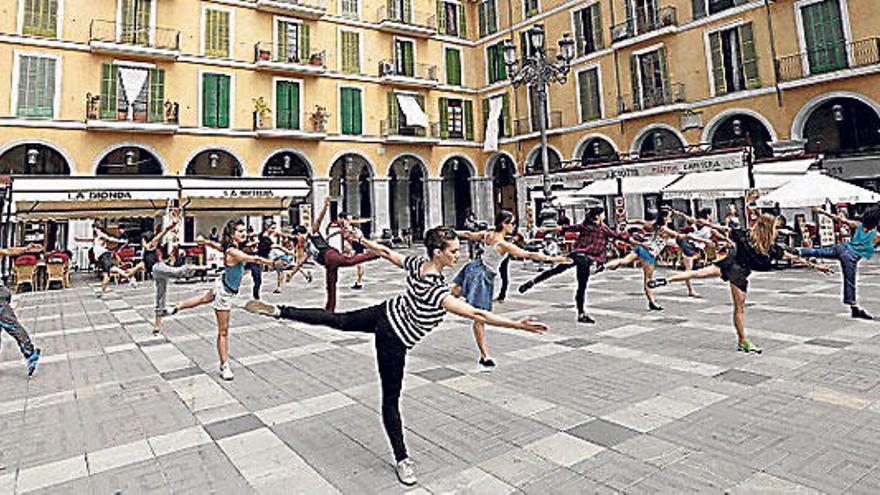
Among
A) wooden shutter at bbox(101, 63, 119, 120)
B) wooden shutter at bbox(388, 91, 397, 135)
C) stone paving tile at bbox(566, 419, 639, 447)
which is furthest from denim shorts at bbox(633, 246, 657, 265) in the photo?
wooden shutter at bbox(101, 63, 119, 120)

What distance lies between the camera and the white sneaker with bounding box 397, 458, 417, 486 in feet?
10.1

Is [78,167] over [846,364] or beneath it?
over

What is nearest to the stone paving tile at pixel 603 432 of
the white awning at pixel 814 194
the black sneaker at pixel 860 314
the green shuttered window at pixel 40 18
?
the black sneaker at pixel 860 314

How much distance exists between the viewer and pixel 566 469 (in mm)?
3201

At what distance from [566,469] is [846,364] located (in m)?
3.77

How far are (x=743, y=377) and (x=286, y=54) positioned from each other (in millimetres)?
24929

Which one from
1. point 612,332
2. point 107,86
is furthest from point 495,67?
point 612,332

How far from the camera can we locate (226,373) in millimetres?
5395

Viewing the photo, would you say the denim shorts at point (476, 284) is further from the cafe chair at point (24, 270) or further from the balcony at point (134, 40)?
the balcony at point (134, 40)

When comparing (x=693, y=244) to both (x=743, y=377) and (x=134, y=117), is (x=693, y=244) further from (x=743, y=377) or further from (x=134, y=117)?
(x=134, y=117)

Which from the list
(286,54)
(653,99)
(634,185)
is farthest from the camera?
(286,54)

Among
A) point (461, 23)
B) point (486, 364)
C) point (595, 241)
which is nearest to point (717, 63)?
point (461, 23)

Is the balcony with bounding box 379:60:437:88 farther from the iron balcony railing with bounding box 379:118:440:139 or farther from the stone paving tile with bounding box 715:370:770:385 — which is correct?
the stone paving tile with bounding box 715:370:770:385

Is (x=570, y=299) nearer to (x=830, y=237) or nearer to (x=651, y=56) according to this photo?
(x=830, y=237)
